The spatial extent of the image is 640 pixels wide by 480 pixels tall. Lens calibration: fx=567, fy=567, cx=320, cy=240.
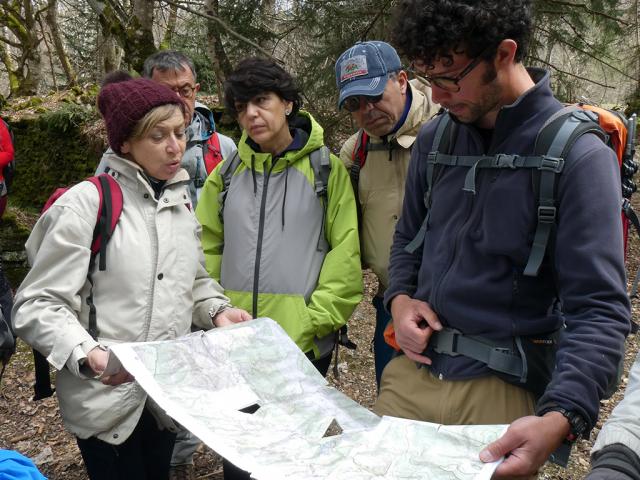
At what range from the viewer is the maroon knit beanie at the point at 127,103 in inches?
89.8

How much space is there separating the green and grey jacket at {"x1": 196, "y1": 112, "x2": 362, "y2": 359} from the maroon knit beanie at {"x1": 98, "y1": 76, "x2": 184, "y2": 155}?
671 mm

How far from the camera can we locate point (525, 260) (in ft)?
5.40

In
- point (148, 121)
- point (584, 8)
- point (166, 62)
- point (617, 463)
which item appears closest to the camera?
point (617, 463)

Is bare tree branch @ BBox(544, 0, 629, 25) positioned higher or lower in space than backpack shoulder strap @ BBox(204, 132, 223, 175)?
higher

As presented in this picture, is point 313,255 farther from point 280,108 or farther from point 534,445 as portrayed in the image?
point 534,445

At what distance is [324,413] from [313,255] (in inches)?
46.3

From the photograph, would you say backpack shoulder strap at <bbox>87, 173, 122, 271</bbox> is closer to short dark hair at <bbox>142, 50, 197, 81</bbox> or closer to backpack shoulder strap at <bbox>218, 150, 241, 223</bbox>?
backpack shoulder strap at <bbox>218, 150, 241, 223</bbox>

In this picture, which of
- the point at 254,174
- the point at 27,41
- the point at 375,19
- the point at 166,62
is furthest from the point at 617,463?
the point at 27,41

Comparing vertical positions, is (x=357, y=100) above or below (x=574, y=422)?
above

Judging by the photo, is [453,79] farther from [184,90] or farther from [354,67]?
[184,90]

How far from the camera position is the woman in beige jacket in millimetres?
2055

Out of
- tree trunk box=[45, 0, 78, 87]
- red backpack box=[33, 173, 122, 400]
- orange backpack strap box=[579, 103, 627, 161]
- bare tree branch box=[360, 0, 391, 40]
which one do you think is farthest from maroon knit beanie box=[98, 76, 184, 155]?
tree trunk box=[45, 0, 78, 87]

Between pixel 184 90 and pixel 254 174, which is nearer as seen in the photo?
pixel 254 174

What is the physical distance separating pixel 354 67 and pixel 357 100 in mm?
158
